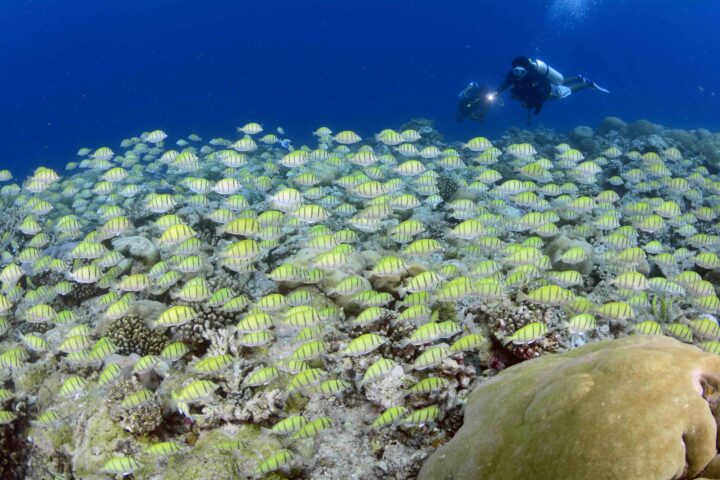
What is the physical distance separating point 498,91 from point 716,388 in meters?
13.8

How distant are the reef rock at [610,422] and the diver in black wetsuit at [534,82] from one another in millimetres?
11853

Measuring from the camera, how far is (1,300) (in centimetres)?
628

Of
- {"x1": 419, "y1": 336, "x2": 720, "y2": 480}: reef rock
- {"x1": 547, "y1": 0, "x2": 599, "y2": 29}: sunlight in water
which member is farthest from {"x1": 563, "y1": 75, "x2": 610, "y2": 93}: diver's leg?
{"x1": 547, "y1": 0, "x2": 599, "y2": 29}: sunlight in water

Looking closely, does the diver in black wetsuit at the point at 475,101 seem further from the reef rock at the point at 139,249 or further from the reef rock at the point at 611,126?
the reef rock at the point at 139,249

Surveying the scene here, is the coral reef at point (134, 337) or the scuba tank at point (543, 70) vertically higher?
the scuba tank at point (543, 70)

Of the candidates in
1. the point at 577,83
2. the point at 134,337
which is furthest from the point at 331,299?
the point at 577,83

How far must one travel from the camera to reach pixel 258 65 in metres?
101

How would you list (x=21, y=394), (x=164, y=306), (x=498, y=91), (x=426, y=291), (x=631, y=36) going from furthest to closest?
(x=631, y=36)
(x=498, y=91)
(x=164, y=306)
(x=21, y=394)
(x=426, y=291)

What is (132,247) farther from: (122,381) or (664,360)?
(664,360)

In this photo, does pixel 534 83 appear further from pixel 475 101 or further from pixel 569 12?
pixel 569 12

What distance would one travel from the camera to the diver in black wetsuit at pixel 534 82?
538 inches

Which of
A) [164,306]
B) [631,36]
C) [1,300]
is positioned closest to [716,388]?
[164,306]

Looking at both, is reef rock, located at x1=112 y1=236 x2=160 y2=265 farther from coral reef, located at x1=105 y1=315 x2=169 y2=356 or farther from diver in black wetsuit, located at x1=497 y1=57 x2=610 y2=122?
diver in black wetsuit, located at x1=497 y1=57 x2=610 y2=122

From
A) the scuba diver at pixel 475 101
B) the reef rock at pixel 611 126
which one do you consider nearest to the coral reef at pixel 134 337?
the scuba diver at pixel 475 101
